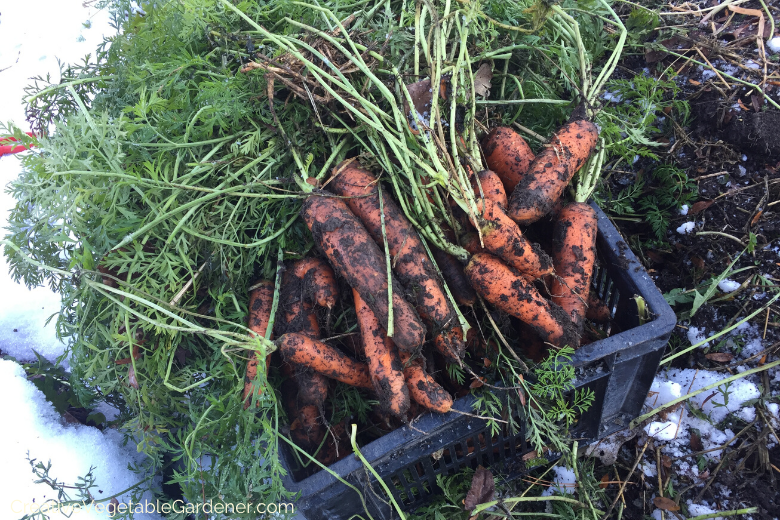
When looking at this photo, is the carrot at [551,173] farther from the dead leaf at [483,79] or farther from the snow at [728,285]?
the snow at [728,285]

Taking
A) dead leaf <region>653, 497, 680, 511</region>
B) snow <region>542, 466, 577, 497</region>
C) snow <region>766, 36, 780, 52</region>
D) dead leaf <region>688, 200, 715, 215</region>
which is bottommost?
dead leaf <region>653, 497, 680, 511</region>

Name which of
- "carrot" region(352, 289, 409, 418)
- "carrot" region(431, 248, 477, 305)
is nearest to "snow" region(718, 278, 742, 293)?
"carrot" region(431, 248, 477, 305)

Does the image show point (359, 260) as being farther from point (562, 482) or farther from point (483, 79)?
point (562, 482)

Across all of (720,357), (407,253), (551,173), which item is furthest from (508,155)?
(720,357)

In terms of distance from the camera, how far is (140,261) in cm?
153

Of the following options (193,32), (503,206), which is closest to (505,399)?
(503,206)

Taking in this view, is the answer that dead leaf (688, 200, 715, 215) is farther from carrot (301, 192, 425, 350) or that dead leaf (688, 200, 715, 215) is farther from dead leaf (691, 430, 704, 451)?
carrot (301, 192, 425, 350)

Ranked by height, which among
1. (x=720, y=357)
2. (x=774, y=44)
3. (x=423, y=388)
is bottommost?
(x=720, y=357)

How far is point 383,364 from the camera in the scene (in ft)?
5.07

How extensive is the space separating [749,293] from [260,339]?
1810mm

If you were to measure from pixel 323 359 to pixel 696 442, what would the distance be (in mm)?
1407

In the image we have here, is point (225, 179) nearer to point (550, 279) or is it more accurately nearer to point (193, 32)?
point (193, 32)

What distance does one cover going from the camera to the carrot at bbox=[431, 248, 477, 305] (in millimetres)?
1619

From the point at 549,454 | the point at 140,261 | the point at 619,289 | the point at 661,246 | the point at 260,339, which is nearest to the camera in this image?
the point at 260,339
